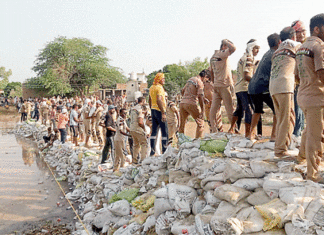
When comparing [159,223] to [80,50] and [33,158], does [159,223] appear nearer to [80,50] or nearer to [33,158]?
[33,158]

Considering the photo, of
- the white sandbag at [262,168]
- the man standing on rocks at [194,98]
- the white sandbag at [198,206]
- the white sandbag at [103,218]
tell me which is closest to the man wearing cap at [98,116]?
the man standing on rocks at [194,98]

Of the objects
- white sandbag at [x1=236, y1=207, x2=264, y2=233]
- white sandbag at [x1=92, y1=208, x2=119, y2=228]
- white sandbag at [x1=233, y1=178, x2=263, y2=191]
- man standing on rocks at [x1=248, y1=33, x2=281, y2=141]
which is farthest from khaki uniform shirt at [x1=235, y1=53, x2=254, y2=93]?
white sandbag at [x1=92, y1=208, x2=119, y2=228]

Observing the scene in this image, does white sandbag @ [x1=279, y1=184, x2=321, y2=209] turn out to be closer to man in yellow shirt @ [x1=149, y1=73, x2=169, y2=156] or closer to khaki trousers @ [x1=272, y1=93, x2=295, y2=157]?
khaki trousers @ [x1=272, y1=93, x2=295, y2=157]

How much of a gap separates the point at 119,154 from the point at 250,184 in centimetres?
359

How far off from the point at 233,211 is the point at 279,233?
495mm

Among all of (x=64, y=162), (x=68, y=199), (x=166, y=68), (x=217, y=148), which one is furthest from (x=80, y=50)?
(x=217, y=148)

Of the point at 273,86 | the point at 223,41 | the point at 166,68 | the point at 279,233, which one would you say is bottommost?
the point at 279,233

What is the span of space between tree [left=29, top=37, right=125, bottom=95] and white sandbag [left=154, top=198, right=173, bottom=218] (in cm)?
3050

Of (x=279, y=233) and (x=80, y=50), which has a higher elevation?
(x=80, y=50)

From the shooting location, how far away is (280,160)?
3311 millimetres

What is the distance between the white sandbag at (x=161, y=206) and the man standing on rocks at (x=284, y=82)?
4.94 feet

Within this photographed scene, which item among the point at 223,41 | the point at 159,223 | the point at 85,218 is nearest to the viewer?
the point at 159,223

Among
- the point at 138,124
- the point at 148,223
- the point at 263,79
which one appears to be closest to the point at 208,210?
the point at 148,223

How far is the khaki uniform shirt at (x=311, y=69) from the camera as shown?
8.50 ft
